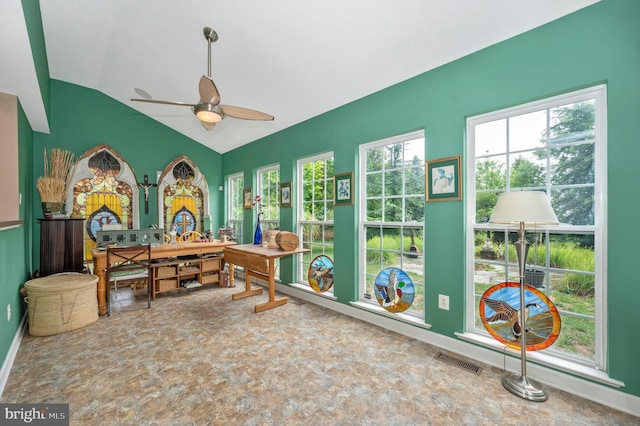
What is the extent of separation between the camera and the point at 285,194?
408 cm

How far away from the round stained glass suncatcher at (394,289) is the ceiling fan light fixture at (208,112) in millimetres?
→ 2263

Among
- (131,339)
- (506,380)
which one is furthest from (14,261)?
(506,380)

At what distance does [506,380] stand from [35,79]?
4424 mm

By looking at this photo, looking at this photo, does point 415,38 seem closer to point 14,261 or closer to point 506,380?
point 506,380

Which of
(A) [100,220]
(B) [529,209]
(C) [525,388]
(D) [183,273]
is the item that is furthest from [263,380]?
(A) [100,220]

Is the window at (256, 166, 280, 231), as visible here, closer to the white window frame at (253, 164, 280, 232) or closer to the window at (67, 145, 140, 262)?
the white window frame at (253, 164, 280, 232)

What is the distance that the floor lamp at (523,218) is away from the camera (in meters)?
1.59

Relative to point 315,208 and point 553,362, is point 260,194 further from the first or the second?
point 553,362

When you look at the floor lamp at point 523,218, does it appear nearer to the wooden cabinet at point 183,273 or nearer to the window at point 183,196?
the wooden cabinet at point 183,273

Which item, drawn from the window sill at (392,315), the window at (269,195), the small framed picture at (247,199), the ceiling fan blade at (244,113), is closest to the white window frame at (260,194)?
the window at (269,195)

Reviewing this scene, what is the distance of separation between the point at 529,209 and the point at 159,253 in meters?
4.02

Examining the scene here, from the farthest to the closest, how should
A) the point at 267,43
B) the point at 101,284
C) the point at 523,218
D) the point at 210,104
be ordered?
1. the point at 101,284
2. the point at 267,43
3. the point at 210,104
4. the point at 523,218

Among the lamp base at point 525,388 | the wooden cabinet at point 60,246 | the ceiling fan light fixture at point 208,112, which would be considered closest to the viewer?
the lamp base at point 525,388

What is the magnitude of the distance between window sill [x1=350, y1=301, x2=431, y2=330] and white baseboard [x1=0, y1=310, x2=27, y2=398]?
287cm
